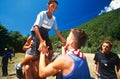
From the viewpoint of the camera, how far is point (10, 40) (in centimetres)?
7619

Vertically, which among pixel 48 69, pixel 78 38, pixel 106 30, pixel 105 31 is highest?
pixel 106 30

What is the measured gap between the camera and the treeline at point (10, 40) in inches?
2837

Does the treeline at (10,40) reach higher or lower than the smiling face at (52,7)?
higher

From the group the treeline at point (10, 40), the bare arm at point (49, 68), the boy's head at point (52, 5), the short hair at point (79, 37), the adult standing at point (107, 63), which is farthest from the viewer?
the treeline at point (10, 40)

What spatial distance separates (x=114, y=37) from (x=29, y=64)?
3150 inches

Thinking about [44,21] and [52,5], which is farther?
[44,21]

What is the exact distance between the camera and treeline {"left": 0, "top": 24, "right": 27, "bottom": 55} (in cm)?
7206

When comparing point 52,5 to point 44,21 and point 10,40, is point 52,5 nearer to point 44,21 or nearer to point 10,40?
point 44,21

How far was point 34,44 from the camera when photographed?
8.16 m

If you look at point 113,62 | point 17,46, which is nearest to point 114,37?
point 17,46

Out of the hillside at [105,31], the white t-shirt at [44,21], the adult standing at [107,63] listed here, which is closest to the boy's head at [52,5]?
the white t-shirt at [44,21]

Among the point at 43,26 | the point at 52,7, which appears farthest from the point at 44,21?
the point at 52,7

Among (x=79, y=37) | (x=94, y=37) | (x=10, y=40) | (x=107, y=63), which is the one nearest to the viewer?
(x=79, y=37)

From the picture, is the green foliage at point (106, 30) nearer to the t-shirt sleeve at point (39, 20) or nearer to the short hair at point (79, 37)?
the t-shirt sleeve at point (39, 20)
